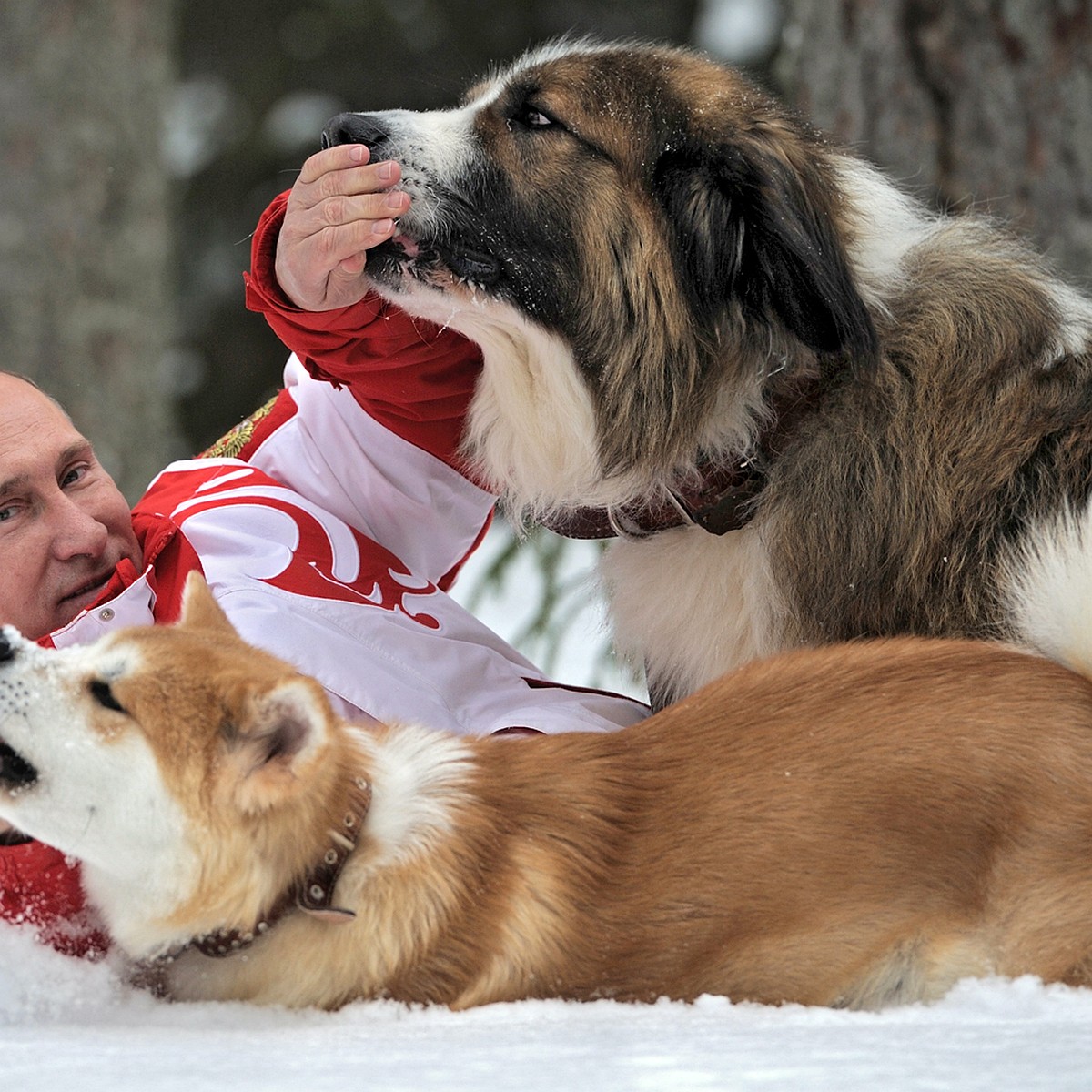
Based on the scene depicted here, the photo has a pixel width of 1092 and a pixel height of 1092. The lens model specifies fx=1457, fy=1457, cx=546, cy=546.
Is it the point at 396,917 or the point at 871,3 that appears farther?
the point at 871,3

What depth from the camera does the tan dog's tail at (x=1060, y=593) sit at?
7.88ft

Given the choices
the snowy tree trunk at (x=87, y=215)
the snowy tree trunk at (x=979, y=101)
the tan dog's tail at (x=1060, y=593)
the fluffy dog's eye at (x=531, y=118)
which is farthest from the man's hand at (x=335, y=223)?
the snowy tree trunk at (x=87, y=215)

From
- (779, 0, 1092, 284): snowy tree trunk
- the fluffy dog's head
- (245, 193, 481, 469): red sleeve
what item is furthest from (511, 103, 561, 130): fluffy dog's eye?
(779, 0, 1092, 284): snowy tree trunk

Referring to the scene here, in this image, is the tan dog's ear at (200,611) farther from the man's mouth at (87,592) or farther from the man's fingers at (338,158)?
the man's fingers at (338,158)

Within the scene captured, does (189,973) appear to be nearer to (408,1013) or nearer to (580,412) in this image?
(408,1013)

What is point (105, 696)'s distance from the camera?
2.06m

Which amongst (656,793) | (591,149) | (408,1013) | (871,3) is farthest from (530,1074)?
(871,3)

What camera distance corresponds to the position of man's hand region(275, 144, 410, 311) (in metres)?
2.71

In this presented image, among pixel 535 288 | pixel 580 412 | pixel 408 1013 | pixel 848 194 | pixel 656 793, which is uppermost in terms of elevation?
pixel 848 194

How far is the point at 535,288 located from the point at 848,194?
0.70m

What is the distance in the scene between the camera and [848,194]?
3.01 metres

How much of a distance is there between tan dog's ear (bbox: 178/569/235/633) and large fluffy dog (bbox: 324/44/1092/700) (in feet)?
2.43

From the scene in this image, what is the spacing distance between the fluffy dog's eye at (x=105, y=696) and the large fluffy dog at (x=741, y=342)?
3.55ft

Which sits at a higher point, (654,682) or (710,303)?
(710,303)
